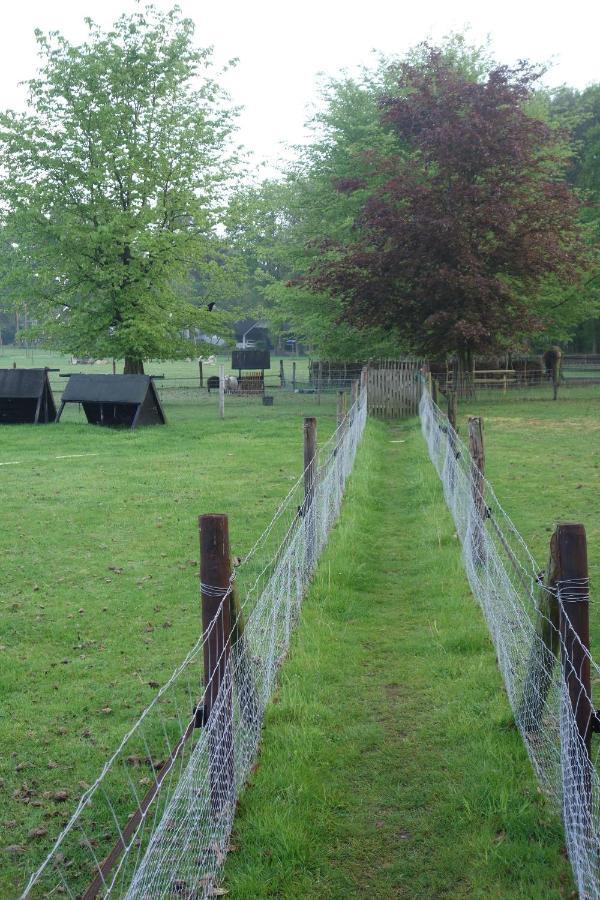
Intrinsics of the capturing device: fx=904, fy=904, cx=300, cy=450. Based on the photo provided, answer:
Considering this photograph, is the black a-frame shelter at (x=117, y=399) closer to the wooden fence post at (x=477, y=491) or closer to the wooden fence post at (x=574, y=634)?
the wooden fence post at (x=477, y=491)

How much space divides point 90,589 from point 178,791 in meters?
4.91

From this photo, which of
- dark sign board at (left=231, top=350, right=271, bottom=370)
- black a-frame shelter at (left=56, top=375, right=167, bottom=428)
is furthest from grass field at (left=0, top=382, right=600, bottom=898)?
dark sign board at (left=231, top=350, right=271, bottom=370)

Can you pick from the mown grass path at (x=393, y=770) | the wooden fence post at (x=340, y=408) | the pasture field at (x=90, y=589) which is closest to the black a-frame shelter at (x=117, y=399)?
the pasture field at (x=90, y=589)

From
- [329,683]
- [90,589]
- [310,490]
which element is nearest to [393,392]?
[310,490]

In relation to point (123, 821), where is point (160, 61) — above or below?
above

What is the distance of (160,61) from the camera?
92.3ft

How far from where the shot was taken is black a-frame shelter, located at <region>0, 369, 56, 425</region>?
23.5m

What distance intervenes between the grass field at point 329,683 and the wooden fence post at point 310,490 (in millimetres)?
241

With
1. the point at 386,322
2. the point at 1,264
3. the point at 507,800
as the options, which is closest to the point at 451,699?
the point at 507,800

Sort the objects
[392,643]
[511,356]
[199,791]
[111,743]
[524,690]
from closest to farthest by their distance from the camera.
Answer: [199,791] → [524,690] → [111,743] → [392,643] → [511,356]

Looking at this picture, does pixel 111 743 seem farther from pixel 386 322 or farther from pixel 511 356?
pixel 511 356

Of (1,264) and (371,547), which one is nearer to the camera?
(371,547)

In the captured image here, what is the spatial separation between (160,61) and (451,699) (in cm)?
2693

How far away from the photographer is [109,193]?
28.1 metres
